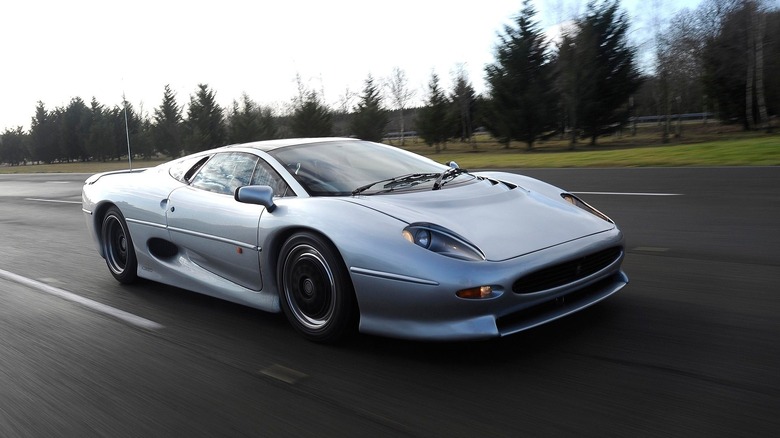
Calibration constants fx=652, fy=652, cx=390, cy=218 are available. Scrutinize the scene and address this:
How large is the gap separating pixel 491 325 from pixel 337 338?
0.97 metres

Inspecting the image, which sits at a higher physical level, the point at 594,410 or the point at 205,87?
the point at 205,87

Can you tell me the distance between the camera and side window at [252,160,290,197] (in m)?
4.27

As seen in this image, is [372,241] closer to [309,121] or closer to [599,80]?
[599,80]

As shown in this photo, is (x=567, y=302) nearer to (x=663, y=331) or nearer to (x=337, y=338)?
(x=663, y=331)

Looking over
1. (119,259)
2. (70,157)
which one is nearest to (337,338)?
(119,259)

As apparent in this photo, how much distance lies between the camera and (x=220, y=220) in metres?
4.40

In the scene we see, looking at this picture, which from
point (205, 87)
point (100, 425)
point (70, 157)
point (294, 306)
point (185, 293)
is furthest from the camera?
point (70, 157)

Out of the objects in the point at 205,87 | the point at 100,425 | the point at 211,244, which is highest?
the point at 205,87

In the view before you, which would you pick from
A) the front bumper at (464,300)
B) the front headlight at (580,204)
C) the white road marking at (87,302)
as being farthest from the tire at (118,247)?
the front headlight at (580,204)

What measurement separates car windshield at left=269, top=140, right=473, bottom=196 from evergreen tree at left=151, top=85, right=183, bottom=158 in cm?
6204

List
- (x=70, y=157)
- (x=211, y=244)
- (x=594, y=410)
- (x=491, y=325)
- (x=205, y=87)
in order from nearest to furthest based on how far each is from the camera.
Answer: (x=594, y=410) < (x=491, y=325) < (x=211, y=244) < (x=205, y=87) < (x=70, y=157)

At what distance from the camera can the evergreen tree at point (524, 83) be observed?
1554 inches

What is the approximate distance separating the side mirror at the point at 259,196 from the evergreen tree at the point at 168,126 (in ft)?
206

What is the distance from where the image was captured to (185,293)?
17.7 ft
